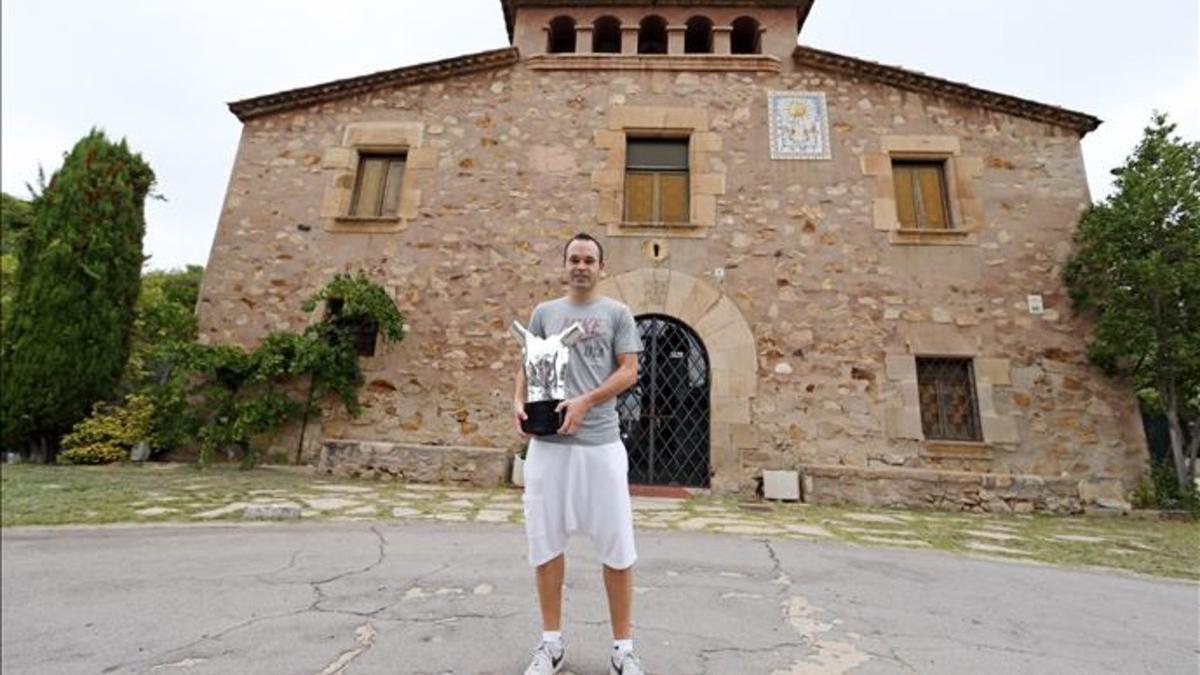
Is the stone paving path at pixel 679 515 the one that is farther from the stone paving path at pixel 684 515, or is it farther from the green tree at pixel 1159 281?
the green tree at pixel 1159 281

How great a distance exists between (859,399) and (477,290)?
203 inches

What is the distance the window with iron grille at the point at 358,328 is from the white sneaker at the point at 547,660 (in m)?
6.21

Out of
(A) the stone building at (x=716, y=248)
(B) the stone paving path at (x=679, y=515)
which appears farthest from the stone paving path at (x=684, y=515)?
(A) the stone building at (x=716, y=248)

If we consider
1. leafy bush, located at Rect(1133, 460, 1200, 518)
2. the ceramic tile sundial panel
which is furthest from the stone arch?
leafy bush, located at Rect(1133, 460, 1200, 518)

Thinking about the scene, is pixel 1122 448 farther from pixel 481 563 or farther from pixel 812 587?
pixel 481 563

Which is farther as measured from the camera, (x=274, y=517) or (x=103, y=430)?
(x=103, y=430)

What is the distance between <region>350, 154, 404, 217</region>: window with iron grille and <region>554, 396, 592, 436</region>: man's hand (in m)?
6.93

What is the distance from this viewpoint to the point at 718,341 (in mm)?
6828

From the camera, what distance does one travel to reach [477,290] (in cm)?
730

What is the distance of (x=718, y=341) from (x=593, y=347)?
203 inches

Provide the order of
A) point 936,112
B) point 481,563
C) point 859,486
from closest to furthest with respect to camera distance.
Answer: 1. point 481,563
2. point 859,486
3. point 936,112

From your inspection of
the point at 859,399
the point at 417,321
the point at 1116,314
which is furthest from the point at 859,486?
the point at 417,321

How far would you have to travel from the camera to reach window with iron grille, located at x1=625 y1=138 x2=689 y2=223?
7582mm

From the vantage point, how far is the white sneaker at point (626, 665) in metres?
1.59
